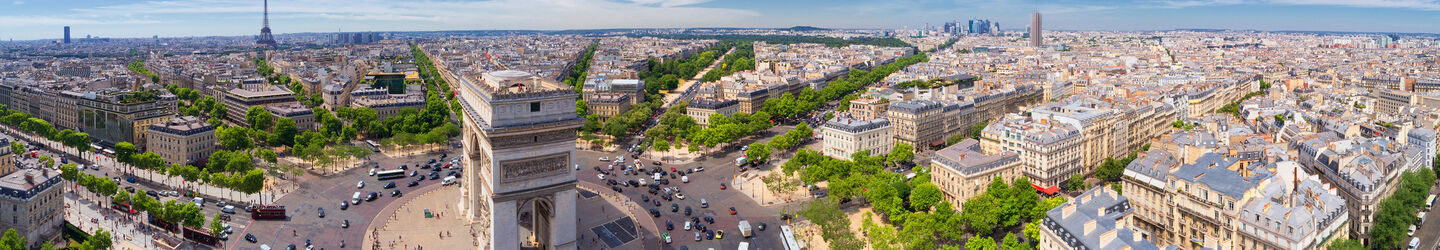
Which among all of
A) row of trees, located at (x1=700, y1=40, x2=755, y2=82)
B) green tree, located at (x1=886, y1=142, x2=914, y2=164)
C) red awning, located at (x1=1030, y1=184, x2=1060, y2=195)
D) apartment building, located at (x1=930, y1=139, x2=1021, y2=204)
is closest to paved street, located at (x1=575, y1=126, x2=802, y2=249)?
apartment building, located at (x1=930, y1=139, x2=1021, y2=204)

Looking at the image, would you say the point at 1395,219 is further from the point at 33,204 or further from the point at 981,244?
the point at 33,204

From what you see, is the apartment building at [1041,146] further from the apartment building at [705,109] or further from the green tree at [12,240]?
the green tree at [12,240]

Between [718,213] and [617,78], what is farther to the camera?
[617,78]

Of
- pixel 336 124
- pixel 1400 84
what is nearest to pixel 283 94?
pixel 336 124

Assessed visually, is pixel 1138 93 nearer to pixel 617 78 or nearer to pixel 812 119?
pixel 812 119

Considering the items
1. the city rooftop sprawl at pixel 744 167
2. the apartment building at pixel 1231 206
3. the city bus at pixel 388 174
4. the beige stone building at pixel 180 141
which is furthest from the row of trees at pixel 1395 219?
the beige stone building at pixel 180 141
